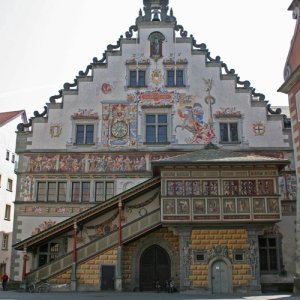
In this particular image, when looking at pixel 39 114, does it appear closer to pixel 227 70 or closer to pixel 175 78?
pixel 175 78

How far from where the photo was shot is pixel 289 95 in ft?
62.1

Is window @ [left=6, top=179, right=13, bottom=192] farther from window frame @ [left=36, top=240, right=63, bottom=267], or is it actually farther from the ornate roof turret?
the ornate roof turret

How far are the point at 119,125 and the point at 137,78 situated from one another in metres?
2.81

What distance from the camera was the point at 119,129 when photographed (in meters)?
23.7

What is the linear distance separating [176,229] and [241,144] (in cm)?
648

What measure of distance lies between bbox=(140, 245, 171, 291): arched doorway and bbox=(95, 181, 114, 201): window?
363 cm

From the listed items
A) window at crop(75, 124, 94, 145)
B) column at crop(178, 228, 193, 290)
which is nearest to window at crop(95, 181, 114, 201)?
window at crop(75, 124, 94, 145)

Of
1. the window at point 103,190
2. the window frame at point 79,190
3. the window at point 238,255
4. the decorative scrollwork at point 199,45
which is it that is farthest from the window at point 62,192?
the decorative scrollwork at point 199,45

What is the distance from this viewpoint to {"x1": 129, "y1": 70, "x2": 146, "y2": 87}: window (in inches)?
962

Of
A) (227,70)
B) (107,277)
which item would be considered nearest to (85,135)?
(107,277)

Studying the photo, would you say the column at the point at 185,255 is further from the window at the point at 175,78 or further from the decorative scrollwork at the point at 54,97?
the decorative scrollwork at the point at 54,97

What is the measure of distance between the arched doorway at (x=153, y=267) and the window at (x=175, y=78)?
342 inches

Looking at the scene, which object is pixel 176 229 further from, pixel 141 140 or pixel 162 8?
pixel 162 8

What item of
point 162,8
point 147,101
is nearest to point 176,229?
point 147,101
